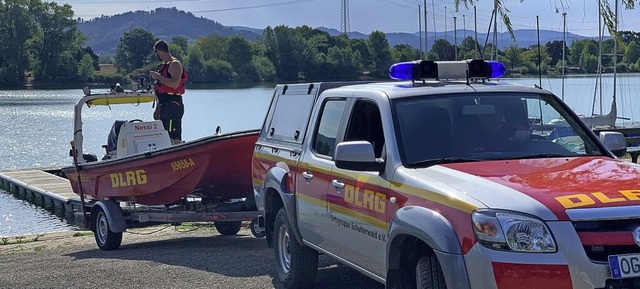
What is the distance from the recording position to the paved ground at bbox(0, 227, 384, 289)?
8758 mm

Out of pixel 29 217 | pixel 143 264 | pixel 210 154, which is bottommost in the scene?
pixel 29 217

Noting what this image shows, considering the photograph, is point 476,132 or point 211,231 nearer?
point 476,132

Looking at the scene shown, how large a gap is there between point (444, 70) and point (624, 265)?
2.77 meters

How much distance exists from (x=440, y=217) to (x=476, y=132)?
129 cm

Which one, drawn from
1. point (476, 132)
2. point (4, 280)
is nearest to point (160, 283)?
point (4, 280)

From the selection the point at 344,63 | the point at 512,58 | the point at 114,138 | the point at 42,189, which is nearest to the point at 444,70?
the point at 114,138

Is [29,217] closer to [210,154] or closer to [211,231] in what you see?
[211,231]

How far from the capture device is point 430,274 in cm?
538

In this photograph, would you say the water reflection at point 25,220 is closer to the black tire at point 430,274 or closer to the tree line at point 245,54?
the tree line at point 245,54

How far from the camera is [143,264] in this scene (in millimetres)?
10094

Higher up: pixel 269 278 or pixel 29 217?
pixel 269 278

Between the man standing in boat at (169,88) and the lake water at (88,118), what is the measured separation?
5848 mm

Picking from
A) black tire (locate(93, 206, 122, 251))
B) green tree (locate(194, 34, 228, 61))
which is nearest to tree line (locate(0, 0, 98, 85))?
green tree (locate(194, 34, 228, 61))

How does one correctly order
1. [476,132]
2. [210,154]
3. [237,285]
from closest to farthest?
[476,132]
[237,285]
[210,154]
